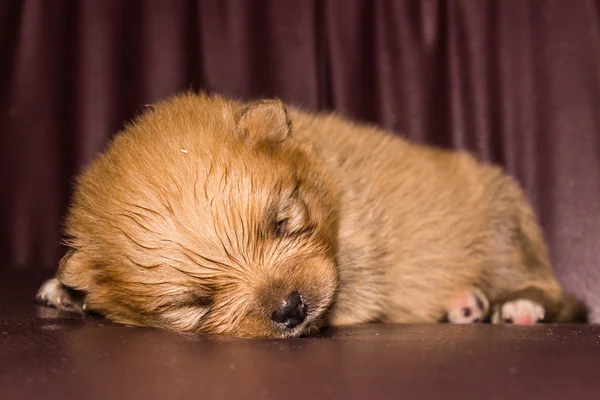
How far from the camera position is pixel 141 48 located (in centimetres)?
271

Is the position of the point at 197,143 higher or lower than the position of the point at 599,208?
higher

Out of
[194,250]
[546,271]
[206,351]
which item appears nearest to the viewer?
[206,351]

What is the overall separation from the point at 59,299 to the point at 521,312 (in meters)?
1.25

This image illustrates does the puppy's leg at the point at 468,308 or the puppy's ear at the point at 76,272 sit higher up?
the puppy's ear at the point at 76,272

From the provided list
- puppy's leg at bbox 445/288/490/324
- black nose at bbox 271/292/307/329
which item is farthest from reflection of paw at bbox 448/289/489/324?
black nose at bbox 271/292/307/329

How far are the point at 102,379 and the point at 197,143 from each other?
71 centimetres

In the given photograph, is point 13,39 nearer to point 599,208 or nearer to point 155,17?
point 155,17

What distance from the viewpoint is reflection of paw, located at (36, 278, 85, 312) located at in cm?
199

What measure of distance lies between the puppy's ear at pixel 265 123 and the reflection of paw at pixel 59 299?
2.18 ft

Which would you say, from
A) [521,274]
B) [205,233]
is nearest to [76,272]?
[205,233]

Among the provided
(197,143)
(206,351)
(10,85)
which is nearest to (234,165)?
(197,143)

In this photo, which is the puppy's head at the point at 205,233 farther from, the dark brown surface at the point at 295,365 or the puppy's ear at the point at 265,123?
the dark brown surface at the point at 295,365

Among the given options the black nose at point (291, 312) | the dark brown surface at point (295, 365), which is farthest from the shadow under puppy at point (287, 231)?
the dark brown surface at point (295, 365)

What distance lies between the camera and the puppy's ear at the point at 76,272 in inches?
70.7
